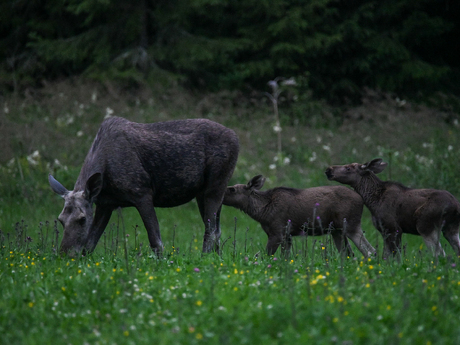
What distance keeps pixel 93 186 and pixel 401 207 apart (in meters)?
4.66

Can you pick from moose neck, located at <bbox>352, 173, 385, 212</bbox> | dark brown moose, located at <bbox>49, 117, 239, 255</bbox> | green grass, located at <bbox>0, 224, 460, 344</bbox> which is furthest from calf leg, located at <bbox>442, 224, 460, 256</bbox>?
dark brown moose, located at <bbox>49, 117, 239, 255</bbox>

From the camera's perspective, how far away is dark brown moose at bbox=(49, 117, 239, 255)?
23.5 ft

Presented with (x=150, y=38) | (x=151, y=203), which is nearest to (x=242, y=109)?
(x=150, y=38)

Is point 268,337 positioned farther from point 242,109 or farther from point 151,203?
point 242,109

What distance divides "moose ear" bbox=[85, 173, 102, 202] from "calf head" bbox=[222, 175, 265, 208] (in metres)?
3.06

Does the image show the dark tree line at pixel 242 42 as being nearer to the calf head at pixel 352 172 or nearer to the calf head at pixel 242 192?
the calf head at pixel 242 192

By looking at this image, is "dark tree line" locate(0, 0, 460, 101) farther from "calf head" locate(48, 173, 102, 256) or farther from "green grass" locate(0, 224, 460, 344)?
"green grass" locate(0, 224, 460, 344)

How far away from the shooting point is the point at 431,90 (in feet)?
73.8

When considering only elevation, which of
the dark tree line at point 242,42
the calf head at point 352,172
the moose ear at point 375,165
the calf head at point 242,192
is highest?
the dark tree line at point 242,42

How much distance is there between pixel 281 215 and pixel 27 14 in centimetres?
1825

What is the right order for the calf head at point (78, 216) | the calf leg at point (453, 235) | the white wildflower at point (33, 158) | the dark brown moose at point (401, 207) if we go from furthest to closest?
the white wildflower at point (33, 158), the calf leg at point (453, 235), the dark brown moose at point (401, 207), the calf head at point (78, 216)

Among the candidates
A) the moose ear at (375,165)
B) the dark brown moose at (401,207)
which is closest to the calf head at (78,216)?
the dark brown moose at (401,207)

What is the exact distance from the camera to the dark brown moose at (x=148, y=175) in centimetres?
715

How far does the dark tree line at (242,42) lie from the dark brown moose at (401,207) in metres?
11.4
